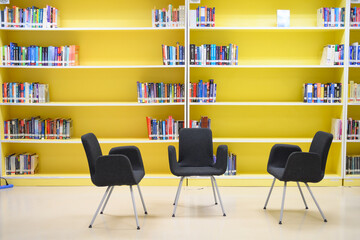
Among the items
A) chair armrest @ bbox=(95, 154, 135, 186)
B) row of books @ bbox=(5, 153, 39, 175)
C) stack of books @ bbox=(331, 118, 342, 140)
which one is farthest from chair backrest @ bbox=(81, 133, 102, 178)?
stack of books @ bbox=(331, 118, 342, 140)

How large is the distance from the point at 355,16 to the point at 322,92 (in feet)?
3.60

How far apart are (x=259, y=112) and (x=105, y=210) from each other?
2685 mm

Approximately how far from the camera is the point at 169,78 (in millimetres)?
6406

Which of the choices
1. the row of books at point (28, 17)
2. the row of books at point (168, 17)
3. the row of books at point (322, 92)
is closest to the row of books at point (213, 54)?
the row of books at point (168, 17)

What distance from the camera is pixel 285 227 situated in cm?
444

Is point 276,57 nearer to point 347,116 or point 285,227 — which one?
point 347,116

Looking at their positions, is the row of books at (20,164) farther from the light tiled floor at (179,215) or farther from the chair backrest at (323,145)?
the chair backrest at (323,145)

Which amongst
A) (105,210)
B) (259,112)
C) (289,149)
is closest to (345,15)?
(259,112)

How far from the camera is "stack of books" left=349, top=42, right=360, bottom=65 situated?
19.7 ft

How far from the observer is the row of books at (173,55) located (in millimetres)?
6000

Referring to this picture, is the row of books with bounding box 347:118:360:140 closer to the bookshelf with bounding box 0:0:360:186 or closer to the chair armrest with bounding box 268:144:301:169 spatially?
the bookshelf with bounding box 0:0:360:186

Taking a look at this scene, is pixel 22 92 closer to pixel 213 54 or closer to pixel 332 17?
pixel 213 54

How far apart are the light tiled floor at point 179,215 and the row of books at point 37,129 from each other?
71 cm

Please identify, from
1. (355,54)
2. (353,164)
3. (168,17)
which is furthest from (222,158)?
(355,54)
